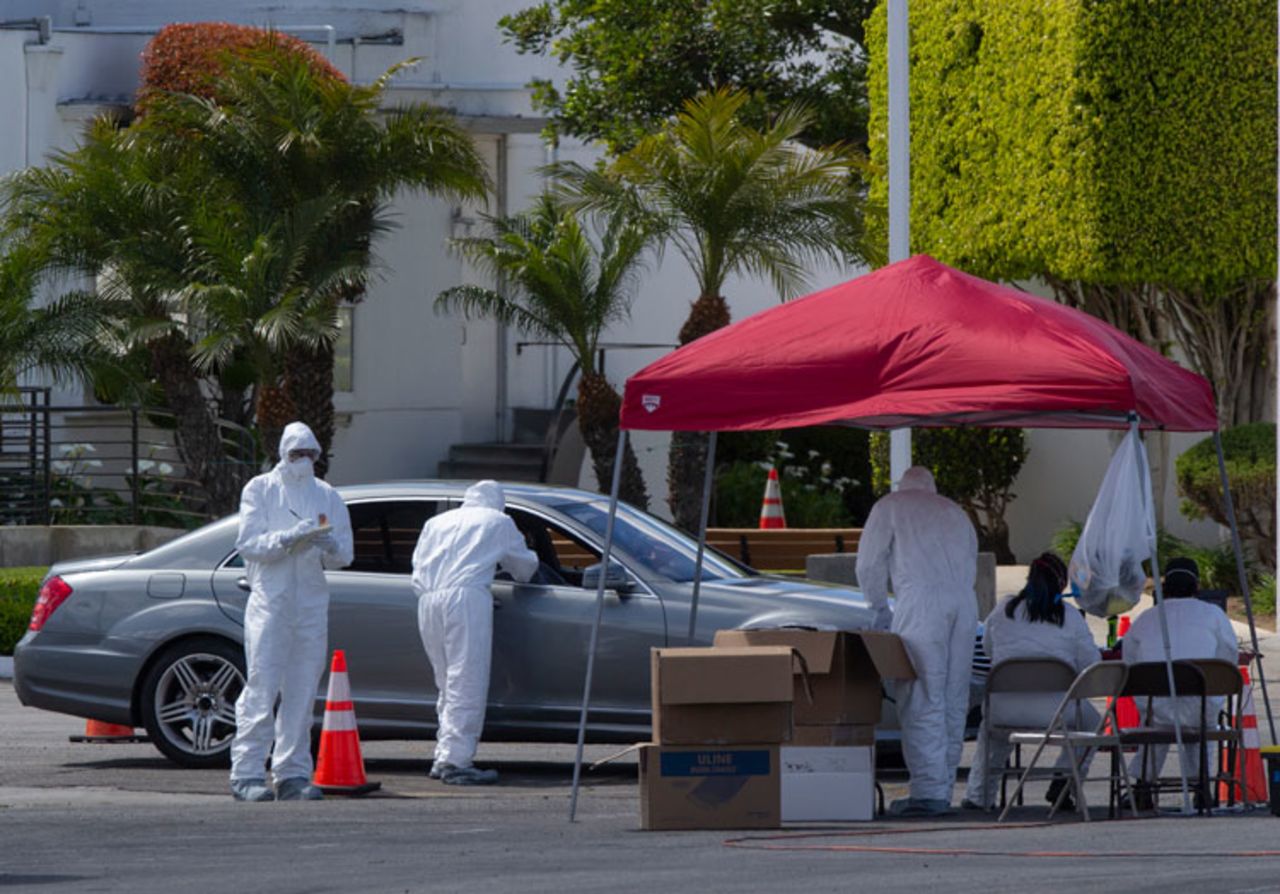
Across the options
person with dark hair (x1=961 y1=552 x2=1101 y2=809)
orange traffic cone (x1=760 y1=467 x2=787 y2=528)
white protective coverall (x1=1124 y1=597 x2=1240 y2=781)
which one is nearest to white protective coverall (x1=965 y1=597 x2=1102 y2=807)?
person with dark hair (x1=961 y1=552 x2=1101 y2=809)

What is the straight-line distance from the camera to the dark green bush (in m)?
21.9

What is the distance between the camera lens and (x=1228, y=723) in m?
11.8

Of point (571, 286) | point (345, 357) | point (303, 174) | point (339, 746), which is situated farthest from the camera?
point (345, 357)

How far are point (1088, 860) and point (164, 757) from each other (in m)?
6.10

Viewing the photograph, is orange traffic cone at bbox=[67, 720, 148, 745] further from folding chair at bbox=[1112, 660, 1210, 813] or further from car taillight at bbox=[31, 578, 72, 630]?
folding chair at bbox=[1112, 660, 1210, 813]

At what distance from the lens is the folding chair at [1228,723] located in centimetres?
1105

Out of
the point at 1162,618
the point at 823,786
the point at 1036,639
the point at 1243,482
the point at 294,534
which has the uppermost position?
A: the point at 1243,482

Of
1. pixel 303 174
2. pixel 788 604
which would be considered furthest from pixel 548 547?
pixel 303 174

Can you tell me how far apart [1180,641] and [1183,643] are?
21 millimetres

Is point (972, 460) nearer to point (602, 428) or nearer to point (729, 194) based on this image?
point (602, 428)

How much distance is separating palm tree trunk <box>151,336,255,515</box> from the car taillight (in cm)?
1146

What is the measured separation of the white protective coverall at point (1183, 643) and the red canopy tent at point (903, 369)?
1.51 feet

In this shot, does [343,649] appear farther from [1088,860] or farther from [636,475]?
[636,475]

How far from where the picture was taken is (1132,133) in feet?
75.5
